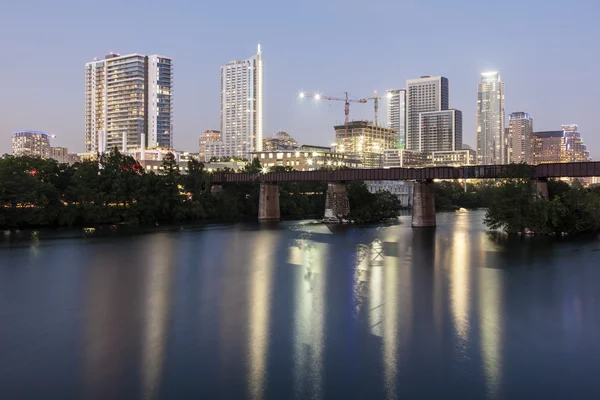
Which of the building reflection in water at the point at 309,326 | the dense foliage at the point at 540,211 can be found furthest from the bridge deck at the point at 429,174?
the building reflection in water at the point at 309,326

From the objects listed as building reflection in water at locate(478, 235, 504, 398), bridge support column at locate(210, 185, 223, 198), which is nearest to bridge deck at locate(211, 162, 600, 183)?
bridge support column at locate(210, 185, 223, 198)

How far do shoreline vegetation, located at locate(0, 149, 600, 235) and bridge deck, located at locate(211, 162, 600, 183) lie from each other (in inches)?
89.8

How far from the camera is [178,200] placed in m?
99.8

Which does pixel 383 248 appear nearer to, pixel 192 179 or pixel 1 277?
pixel 1 277

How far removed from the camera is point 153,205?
93500 mm

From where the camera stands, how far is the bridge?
224ft

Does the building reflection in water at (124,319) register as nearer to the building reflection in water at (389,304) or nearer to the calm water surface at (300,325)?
the calm water surface at (300,325)

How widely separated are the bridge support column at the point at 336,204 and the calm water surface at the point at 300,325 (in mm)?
43588

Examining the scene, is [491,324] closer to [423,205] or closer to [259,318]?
[259,318]

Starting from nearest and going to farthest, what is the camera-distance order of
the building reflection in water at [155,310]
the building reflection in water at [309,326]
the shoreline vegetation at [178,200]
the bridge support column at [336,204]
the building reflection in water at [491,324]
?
1. the building reflection in water at [309,326]
2. the building reflection in water at [155,310]
3. the building reflection in water at [491,324]
4. the shoreline vegetation at [178,200]
5. the bridge support column at [336,204]

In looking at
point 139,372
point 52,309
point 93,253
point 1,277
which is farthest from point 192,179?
point 139,372

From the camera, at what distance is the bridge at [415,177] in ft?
224

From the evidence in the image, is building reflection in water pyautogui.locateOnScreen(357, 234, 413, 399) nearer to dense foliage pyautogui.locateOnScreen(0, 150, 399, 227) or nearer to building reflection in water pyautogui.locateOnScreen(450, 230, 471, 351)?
building reflection in water pyautogui.locateOnScreen(450, 230, 471, 351)

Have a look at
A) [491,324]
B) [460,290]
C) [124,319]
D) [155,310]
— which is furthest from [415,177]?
[124,319]
